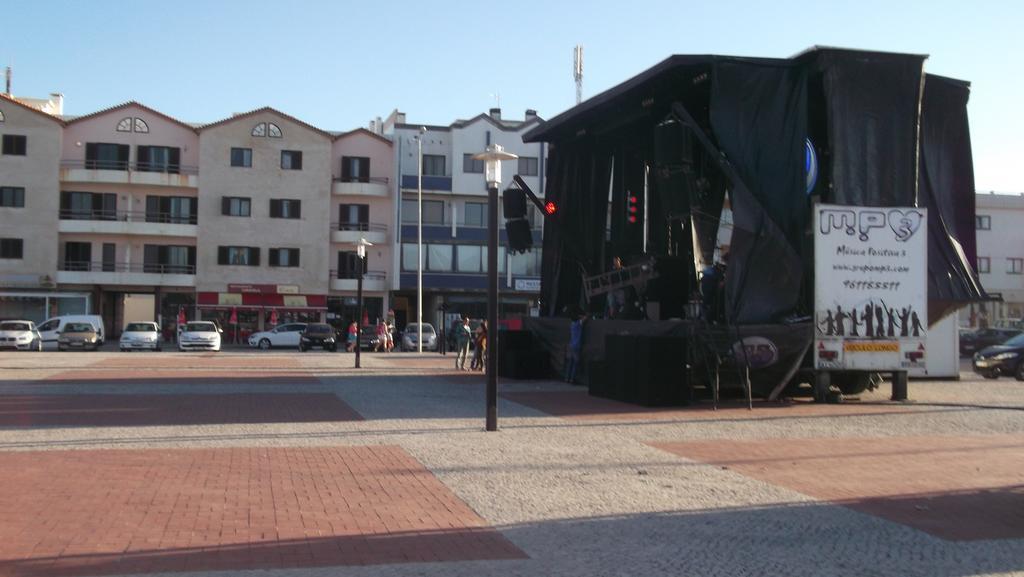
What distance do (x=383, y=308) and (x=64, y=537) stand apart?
54181 mm

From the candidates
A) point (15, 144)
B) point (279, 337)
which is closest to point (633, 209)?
point (279, 337)

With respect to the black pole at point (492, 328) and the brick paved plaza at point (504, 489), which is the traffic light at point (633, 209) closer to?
the brick paved plaza at point (504, 489)

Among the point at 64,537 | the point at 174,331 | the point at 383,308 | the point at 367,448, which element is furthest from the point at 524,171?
the point at 64,537

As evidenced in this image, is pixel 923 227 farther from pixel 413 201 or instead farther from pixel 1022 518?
pixel 413 201

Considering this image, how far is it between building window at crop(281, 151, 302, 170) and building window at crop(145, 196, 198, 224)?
559 centimetres

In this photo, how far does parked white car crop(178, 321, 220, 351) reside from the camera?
4369 centimetres

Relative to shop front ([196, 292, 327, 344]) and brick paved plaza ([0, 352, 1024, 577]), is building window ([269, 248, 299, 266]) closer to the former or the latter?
shop front ([196, 292, 327, 344])

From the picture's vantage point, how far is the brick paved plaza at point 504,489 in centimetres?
686

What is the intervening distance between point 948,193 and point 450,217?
42.6 metres

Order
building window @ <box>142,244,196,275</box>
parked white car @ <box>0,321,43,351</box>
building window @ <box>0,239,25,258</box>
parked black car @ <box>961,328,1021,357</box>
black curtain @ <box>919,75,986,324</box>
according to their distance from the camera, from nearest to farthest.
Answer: black curtain @ <box>919,75,986,324</box> < parked white car @ <box>0,321,43,351</box> < parked black car @ <box>961,328,1021,357</box> < building window @ <box>0,239,25,258</box> < building window @ <box>142,244,196,275</box>

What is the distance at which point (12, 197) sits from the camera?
182ft

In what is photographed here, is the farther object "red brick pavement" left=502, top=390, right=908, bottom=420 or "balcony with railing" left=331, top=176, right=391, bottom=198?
"balcony with railing" left=331, top=176, right=391, bottom=198

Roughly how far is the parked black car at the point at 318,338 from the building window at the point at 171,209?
14055mm

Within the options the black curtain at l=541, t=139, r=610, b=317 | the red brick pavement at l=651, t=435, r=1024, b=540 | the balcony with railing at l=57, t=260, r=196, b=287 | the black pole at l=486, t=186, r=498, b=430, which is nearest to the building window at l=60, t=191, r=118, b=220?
the balcony with railing at l=57, t=260, r=196, b=287
